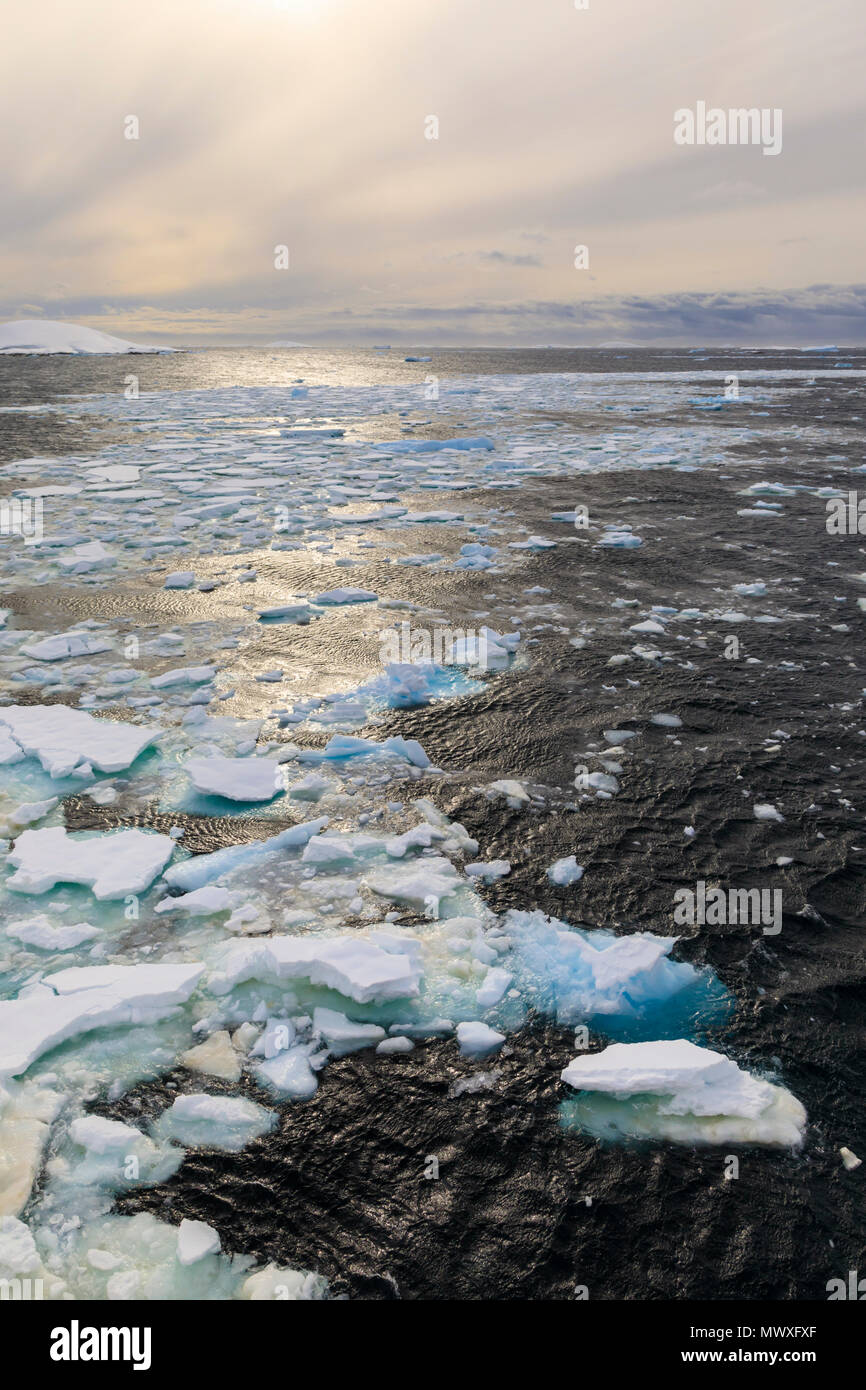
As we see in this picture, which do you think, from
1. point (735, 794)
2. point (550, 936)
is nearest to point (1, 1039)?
point (550, 936)

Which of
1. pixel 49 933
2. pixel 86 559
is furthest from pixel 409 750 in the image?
pixel 86 559

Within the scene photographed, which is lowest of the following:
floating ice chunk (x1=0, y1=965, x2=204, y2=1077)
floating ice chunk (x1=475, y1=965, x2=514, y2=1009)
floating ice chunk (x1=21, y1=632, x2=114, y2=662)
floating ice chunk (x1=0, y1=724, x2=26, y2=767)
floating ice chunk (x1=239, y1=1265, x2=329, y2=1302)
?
floating ice chunk (x1=239, y1=1265, x2=329, y2=1302)

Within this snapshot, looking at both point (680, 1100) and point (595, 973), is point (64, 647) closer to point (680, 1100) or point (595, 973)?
point (595, 973)

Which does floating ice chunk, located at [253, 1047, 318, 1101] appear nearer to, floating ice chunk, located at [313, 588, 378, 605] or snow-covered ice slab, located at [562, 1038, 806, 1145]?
snow-covered ice slab, located at [562, 1038, 806, 1145]

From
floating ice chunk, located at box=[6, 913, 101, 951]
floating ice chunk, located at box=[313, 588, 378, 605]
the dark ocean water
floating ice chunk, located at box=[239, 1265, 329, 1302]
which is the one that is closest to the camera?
floating ice chunk, located at box=[239, 1265, 329, 1302]

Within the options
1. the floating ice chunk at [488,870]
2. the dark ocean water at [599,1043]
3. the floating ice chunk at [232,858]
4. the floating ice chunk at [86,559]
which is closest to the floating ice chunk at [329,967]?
the dark ocean water at [599,1043]

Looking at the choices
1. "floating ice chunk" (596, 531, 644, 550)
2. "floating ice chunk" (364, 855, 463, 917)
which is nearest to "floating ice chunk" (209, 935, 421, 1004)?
"floating ice chunk" (364, 855, 463, 917)

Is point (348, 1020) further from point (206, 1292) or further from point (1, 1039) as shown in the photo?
point (1, 1039)
